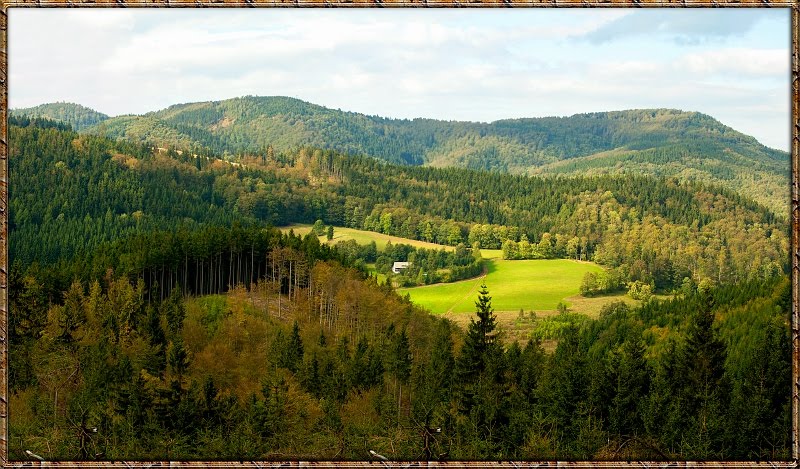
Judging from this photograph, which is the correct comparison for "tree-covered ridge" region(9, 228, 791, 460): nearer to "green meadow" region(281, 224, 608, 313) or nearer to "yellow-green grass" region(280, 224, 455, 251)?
"green meadow" region(281, 224, 608, 313)

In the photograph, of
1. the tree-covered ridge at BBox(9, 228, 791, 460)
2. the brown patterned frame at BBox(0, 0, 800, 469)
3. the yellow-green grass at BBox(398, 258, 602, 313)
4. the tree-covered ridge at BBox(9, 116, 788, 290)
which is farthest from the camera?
the tree-covered ridge at BBox(9, 116, 788, 290)

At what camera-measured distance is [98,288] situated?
30.4m

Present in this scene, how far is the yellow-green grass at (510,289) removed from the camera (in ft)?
118

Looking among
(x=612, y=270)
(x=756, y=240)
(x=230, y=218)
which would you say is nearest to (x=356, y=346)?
(x=612, y=270)

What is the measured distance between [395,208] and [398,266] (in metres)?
19.8

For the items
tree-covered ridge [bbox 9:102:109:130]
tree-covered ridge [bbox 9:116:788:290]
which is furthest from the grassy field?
tree-covered ridge [bbox 9:102:109:130]

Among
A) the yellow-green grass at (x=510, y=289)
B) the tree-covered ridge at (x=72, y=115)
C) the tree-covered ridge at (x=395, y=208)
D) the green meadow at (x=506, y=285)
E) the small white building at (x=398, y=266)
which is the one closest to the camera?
the yellow-green grass at (x=510, y=289)

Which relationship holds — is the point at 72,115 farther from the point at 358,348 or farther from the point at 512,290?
the point at 358,348

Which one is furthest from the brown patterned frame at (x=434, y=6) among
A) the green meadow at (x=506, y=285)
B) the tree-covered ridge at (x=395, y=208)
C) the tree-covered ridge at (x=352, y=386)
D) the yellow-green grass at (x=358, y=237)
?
the yellow-green grass at (x=358, y=237)

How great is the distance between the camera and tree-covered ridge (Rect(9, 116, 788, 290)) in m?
50.2

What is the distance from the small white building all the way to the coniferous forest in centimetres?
131

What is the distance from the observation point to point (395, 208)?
2350 inches

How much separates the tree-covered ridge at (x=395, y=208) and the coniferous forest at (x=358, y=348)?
50cm

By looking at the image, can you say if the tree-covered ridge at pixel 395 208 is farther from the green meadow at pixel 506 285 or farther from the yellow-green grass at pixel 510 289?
the yellow-green grass at pixel 510 289
